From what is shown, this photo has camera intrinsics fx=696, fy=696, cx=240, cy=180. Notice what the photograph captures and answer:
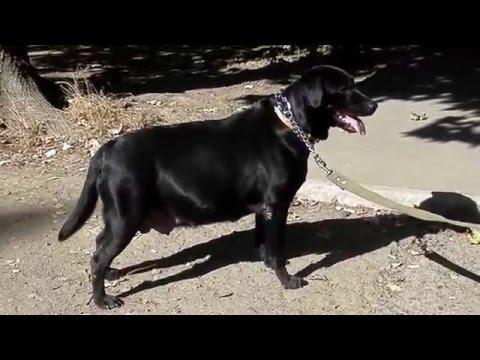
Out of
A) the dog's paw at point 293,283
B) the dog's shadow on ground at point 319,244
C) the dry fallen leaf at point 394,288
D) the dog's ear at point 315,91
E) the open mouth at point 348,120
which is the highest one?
the dog's ear at point 315,91

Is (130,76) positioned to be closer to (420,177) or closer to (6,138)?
(6,138)

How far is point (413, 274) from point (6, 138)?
467 cm

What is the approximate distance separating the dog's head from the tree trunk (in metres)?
3.80

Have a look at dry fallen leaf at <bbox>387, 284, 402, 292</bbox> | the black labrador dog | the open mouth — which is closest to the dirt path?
dry fallen leaf at <bbox>387, 284, 402, 292</bbox>

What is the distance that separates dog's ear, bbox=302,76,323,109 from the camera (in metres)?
4.20

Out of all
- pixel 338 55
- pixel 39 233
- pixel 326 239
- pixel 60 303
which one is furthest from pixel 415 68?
pixel 60 303

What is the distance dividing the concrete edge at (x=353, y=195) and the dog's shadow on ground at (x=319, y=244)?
0.08 m

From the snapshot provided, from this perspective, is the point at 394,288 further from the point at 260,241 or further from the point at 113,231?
the point at 113,231

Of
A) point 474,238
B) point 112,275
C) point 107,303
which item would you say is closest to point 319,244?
point 474,238

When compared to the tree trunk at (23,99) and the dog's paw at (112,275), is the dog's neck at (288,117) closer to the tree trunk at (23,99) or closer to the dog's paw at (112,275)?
the dog's paw at (112,275)

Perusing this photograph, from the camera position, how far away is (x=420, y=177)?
19.4ft

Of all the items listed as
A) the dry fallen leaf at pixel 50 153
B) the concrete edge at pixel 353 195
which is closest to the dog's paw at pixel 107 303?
the concrete edge at pixel 353 195

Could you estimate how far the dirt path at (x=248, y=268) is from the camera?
435 centimetres

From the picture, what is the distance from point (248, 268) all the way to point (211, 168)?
3.06ft
